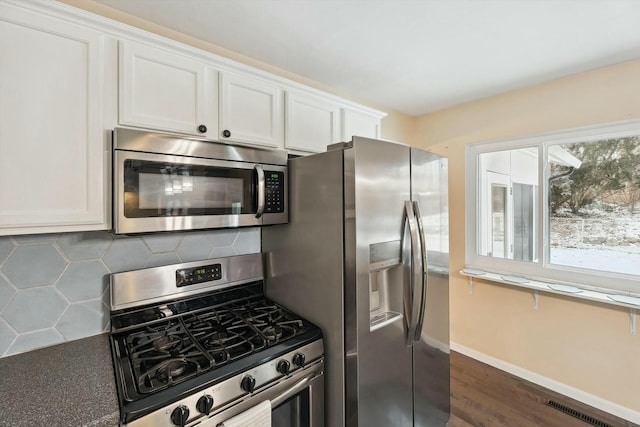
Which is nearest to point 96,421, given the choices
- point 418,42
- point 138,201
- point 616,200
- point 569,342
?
point 138,201

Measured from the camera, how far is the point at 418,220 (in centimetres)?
148

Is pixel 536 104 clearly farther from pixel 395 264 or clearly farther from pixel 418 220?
pixel 395 264

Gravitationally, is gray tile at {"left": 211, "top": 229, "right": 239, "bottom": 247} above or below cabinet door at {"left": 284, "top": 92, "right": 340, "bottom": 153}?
below

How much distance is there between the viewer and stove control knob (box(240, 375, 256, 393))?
1089mm

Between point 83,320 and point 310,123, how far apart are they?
1596 millimetres

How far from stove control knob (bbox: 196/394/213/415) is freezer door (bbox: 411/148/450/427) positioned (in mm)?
1038

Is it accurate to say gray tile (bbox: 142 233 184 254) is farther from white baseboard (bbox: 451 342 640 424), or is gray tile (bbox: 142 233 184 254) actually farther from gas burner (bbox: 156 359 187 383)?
white baseboard (bbox: 451 342 640 424)

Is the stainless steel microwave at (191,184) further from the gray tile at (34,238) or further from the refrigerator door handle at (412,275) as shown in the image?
the refrigerator door handle at (412,275)

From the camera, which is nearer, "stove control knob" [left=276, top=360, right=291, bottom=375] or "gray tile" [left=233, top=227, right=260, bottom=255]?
"stove control knob" [left=276, top=360, right=291, bottom=375]

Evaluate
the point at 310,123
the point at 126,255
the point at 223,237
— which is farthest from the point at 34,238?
the point at 310,123

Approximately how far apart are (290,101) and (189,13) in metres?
0.66

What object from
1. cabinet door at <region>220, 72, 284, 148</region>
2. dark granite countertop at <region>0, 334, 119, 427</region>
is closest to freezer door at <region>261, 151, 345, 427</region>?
cabinet door at <region>220, 72, 284, 148</region>

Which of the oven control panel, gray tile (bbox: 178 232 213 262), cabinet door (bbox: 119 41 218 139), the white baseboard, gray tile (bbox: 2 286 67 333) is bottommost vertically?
the white baseboard

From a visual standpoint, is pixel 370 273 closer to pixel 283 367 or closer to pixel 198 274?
pixel 283 367
